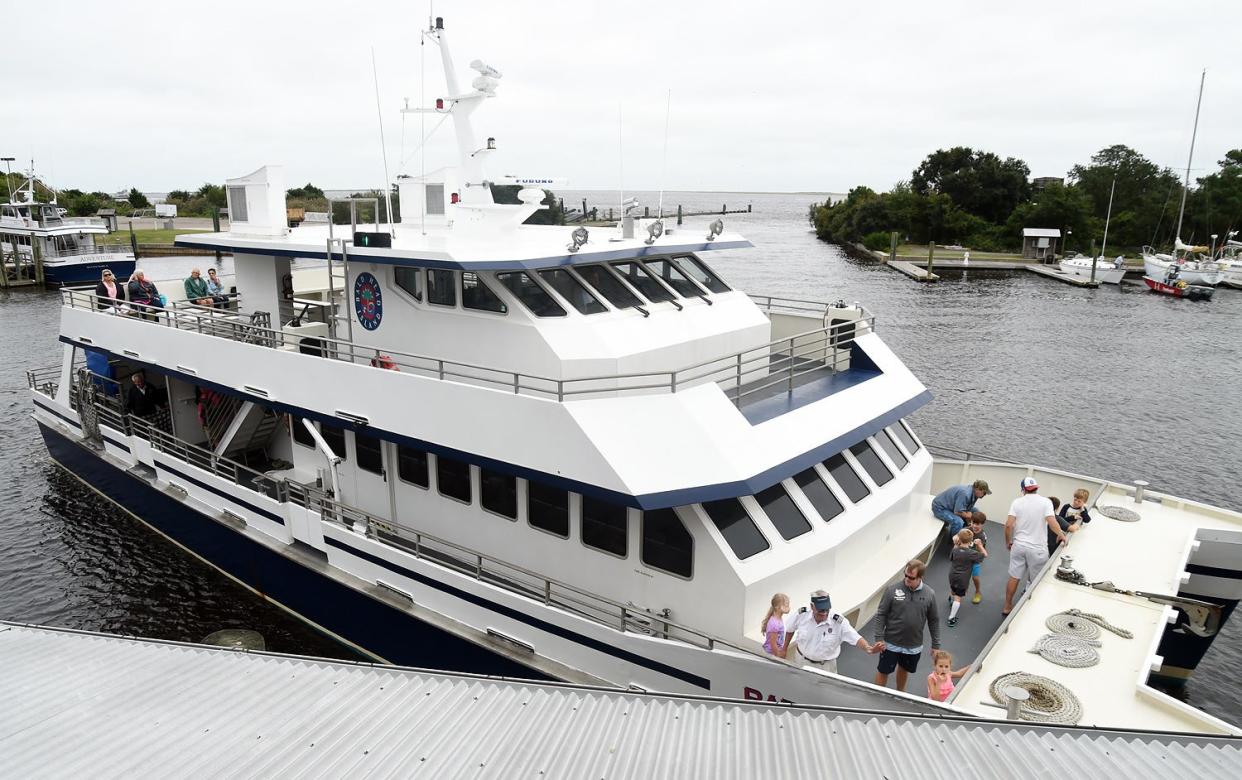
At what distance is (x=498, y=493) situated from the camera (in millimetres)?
9047

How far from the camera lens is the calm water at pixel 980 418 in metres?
12.9

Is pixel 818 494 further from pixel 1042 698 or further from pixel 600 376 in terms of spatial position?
pixel 1042 698

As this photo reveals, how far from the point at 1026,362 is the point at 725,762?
31717 millimetres

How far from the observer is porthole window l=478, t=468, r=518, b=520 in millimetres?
8906

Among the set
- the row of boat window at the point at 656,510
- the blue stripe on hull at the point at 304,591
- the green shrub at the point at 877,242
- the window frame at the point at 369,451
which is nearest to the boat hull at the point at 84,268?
the blue stripe on hull at the point at 304,591

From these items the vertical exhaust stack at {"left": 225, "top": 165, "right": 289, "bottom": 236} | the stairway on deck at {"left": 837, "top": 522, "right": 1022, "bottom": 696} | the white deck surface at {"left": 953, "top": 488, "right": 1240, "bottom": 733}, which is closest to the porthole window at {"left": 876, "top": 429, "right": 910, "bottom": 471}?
the stairway on deck at {"left": 837, "top": 522, "right": 1022, "bottom": 696}

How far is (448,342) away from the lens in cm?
973

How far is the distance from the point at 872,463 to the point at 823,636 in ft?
10.5

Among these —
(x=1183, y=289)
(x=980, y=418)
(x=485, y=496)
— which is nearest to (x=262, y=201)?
(x=485, y=496)

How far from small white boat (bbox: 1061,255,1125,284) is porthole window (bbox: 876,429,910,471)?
174 ft

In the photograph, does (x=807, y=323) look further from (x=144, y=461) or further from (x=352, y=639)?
(x=144, y=461)

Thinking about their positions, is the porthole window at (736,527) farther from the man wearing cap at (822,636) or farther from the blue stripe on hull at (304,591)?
the blue stripe on hull at (304,591)

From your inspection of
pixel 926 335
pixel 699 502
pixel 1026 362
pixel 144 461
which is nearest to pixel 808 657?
pixel 699 502

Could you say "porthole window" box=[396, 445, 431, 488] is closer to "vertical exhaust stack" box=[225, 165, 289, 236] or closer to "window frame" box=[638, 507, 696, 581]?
"window frame" box=[638, 507, 696, 581]
